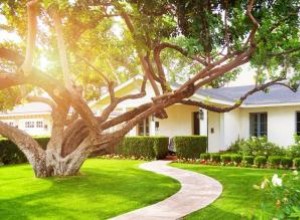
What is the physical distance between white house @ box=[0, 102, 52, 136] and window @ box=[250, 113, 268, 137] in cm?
1744

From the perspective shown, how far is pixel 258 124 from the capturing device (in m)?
28.6

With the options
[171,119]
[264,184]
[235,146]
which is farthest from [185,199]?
[171,119]

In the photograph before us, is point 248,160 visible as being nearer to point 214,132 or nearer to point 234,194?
point 214,132

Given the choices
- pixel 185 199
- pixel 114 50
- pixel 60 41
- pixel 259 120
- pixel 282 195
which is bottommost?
pixel 185 199

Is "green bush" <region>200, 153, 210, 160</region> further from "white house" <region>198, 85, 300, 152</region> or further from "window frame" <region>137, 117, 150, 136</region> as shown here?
"window frame" <region>137, 117, 150, 136</region>

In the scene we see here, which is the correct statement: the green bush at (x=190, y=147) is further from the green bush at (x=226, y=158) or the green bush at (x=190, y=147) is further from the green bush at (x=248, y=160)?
the green bush at (x=248, y=160)

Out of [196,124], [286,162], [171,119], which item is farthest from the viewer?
[171,119]

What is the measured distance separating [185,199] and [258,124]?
1695 centimetres

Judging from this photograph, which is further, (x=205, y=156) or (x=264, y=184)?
(x=205, y=156)

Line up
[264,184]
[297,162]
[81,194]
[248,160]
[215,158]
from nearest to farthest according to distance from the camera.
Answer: [264,184], [81,194], [297,162], [248,160], [215,158]

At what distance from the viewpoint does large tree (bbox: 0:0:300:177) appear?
31.6ft

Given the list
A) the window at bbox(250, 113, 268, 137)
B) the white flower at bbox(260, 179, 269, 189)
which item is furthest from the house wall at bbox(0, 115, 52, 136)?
the white flower at bbox(260, 179, 269, 189)

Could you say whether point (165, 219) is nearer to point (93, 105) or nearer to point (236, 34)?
point (236, 34)

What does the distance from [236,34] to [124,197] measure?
220 inches
